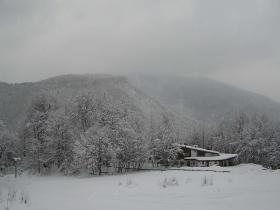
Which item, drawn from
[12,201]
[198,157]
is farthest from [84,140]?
[198,157]

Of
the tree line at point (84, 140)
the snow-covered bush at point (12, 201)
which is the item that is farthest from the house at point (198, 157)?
the snow-covered bush at point (12, 201)

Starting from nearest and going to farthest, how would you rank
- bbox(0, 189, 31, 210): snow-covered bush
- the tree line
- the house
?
bbox(0, 189, 31, 210): snow-covered bush
the tree line
the house

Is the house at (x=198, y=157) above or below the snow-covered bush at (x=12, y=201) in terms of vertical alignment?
below

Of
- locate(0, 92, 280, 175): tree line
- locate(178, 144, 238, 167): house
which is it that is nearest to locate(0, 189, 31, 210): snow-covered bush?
locate(0, 92, 280, 175): tree line

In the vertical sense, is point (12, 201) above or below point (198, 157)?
above

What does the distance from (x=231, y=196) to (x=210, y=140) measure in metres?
88.6

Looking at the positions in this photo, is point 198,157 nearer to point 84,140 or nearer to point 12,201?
point 84,140

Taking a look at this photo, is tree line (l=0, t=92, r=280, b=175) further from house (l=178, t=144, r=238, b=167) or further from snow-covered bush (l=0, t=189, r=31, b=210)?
snow-covered bush (l=0, t=189, r=31, b=210)

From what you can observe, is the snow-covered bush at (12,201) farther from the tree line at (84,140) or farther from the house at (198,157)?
the house at (198,157)

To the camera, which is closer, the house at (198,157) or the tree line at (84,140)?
the tree line at (84,140)

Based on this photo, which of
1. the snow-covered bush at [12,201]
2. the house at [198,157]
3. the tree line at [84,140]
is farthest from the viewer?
the house at [198,157]

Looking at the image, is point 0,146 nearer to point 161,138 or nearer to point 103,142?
point 103,142

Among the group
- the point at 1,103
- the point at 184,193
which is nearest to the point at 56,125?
the point at 184,193

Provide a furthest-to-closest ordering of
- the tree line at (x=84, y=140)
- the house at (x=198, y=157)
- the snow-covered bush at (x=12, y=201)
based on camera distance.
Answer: the house at (x=198, y=157), the tree line at (x=84, y=140), the snow-covered bush at (x=12, y=201)
